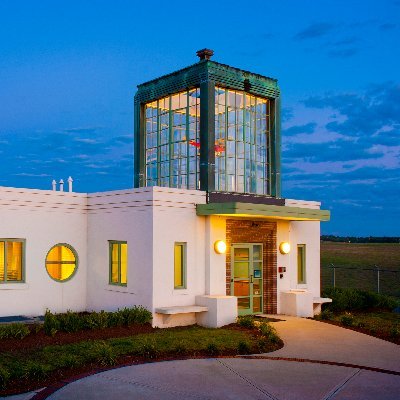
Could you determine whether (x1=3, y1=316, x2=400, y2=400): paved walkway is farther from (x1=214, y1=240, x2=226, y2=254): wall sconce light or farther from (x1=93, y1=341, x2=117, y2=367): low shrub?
(x1=214, y1=240, x2=226, y2=254): wall sconce light

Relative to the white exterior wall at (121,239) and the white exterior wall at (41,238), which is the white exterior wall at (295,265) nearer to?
the white exterior wall at (121,239)

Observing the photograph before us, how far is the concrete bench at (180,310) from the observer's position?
14.7m

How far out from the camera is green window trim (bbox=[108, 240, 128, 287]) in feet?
53.9

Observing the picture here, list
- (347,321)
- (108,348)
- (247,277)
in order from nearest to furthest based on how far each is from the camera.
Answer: (108,348) → (347,321) → (247,277)

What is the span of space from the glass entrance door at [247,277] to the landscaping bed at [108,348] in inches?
91.4

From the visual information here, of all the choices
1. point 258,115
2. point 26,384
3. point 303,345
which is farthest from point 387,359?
point 258,115

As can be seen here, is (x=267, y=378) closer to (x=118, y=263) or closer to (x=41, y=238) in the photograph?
(x=118, y=263)

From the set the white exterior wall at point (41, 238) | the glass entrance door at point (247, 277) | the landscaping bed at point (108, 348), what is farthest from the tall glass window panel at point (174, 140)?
the landscaping bed at point (108, 348)

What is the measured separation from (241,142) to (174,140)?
212 cm

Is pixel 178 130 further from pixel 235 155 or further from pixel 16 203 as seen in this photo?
pixel 16 203

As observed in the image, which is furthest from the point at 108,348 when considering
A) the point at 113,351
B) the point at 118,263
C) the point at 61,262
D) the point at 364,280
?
the point at 364,280

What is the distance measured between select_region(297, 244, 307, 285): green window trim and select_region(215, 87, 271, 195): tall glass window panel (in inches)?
96.7

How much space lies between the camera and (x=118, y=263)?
54.6 feet

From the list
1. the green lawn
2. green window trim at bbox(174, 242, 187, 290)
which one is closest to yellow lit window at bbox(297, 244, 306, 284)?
green window trim at bbox(174, 242, 187, 290)
